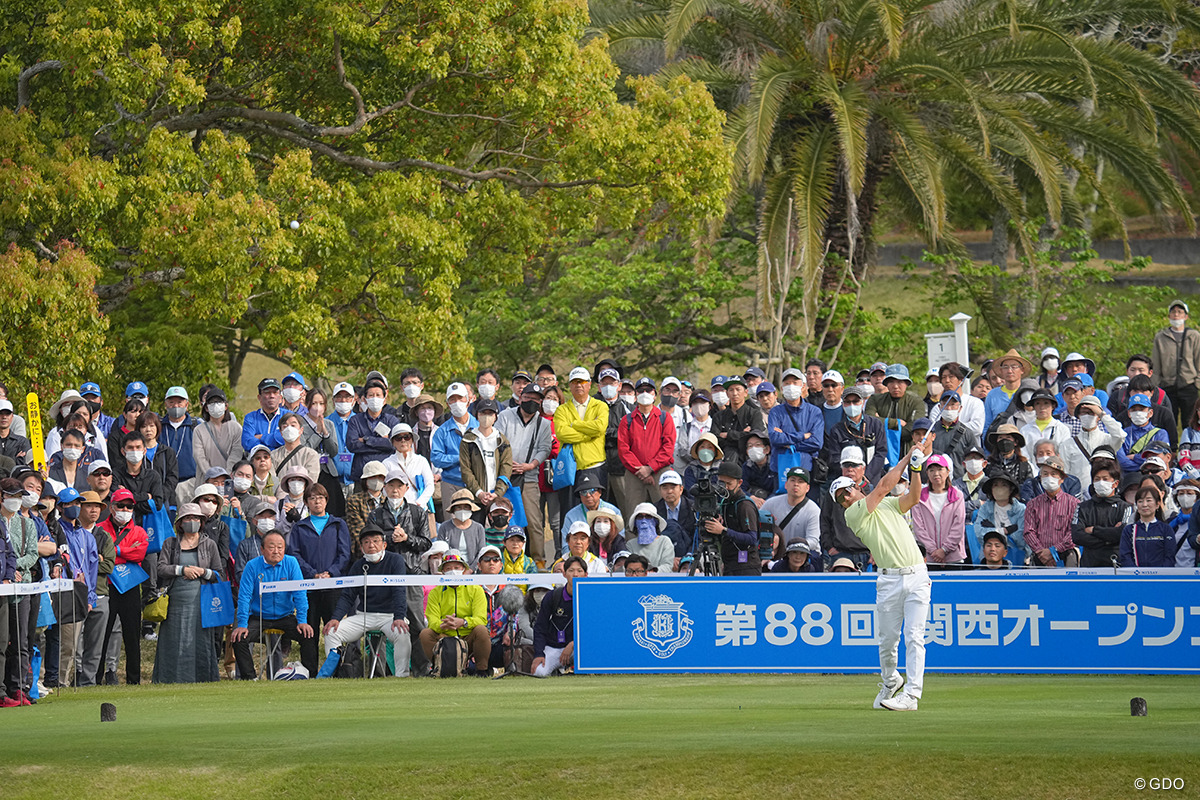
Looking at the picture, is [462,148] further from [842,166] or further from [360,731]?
[360,731]

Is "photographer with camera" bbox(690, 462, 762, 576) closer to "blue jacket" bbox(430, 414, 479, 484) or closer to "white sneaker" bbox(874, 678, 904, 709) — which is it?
"blue jacket" bbox(430, 414, 479, 484)

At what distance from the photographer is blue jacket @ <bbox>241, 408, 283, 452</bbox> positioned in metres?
17.5

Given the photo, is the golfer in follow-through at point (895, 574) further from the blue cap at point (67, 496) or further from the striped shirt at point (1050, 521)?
the blue cap at point (67, 496)

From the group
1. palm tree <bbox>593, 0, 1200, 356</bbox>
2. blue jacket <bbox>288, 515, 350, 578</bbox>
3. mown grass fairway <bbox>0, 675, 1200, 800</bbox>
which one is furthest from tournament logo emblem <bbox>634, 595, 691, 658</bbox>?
palm tree <bbox>593, 0, 1200, 356</bbox>

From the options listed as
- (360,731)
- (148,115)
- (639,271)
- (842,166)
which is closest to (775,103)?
(842,166)

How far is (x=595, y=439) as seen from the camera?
702 inches

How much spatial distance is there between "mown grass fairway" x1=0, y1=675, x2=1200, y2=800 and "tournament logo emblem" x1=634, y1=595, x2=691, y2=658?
103 inches

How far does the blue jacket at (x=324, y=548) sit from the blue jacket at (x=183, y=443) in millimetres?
2127

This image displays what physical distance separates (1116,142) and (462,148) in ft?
38.4

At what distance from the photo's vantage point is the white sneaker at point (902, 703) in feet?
37.9

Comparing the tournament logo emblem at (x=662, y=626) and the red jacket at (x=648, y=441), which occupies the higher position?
the red jacket at (x=648, y=441)

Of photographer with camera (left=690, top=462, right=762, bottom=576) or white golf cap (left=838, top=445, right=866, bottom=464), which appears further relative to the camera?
photographer with camera (left=690, top=462, right=762, bottom=576)

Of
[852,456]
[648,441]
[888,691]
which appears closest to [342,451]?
[648,441]

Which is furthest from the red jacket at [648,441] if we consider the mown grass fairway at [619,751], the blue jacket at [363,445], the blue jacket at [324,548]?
the mown grass fairway at [619,751]
